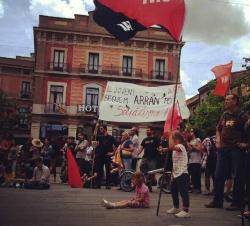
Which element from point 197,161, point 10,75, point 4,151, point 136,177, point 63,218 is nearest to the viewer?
point 63,218

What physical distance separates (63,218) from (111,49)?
3775 cm

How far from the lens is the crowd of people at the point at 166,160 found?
7.61 m

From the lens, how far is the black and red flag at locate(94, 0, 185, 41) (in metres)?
7.70

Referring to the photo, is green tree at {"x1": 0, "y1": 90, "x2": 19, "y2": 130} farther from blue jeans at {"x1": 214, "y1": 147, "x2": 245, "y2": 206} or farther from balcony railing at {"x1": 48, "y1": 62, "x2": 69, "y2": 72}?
blue jeans at {"x1": 214, "y1": 147, "x2": 245, "y2": 206}

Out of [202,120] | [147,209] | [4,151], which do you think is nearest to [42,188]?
[4,151]

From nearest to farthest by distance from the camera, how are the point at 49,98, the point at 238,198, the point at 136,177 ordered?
1. the point at 238,198
2. the point at 136,177
3. the point at 49,98

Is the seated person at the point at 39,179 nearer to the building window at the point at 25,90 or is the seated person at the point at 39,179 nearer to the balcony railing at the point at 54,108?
the balcony railing at the point at 54,108

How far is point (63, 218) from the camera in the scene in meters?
6.86

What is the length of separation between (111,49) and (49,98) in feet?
24.2

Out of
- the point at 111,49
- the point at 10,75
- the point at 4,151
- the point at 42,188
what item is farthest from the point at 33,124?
the point at 42,188

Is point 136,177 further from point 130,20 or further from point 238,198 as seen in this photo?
point 130,20

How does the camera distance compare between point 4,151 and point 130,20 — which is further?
point 4,151

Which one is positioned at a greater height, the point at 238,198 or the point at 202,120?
the point at 202,120

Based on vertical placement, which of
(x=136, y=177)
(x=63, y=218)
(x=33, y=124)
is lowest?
(x=63, y=218)
